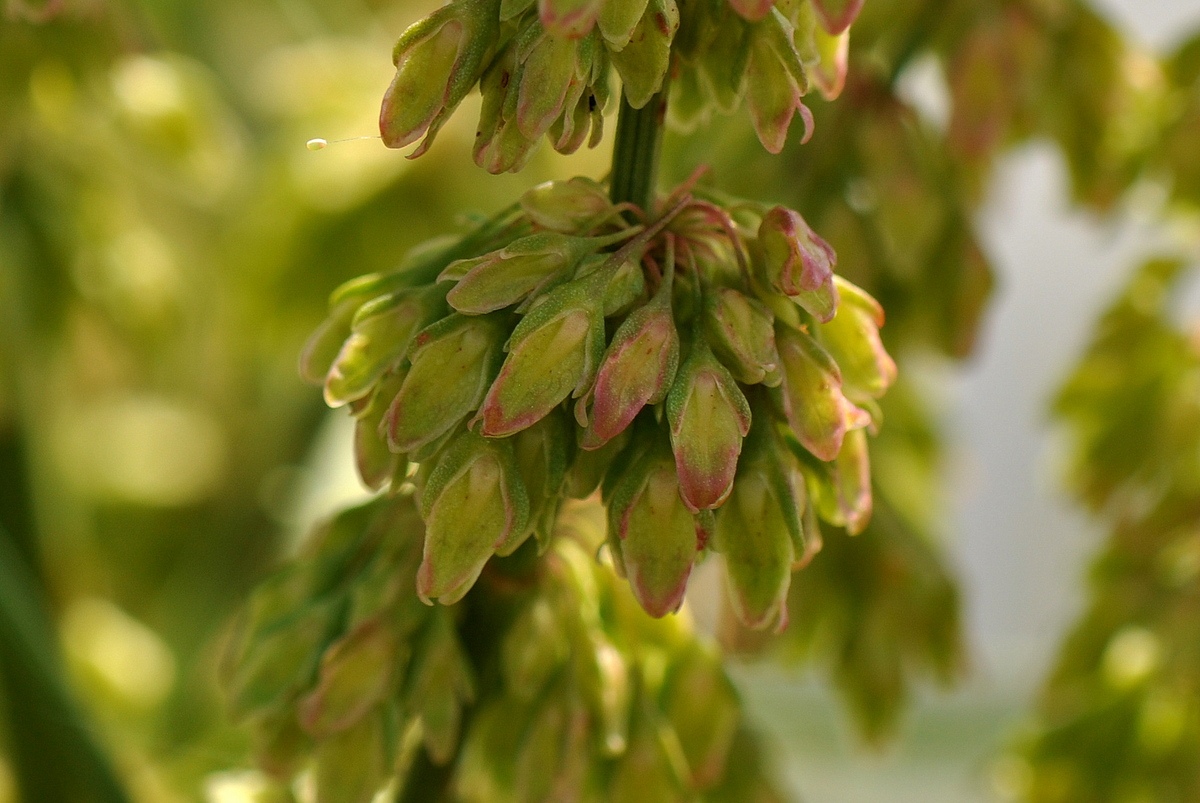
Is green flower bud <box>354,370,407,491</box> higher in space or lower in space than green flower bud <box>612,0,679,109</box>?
lower

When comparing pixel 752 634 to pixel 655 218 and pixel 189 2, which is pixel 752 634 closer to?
pixel 655 218

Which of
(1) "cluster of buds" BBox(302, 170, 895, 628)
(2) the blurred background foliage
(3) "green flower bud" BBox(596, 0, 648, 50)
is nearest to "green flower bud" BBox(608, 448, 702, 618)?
(1) "cluster of buds" BBox(302, 170, 895, 628)

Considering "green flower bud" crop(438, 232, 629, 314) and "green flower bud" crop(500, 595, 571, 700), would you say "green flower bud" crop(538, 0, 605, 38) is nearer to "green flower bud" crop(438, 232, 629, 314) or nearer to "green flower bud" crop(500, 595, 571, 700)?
"green flower bud" crop(438, 232, 629, 314)

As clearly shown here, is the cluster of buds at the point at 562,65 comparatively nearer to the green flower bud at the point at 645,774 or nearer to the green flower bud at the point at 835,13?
the green flower bud at the point at 835,13

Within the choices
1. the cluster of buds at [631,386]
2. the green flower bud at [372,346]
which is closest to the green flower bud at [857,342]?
the cluster of buds at [631,386]

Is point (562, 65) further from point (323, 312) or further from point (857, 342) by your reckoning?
point (323, 312)

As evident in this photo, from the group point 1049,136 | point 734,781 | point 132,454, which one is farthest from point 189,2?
point 734,781
